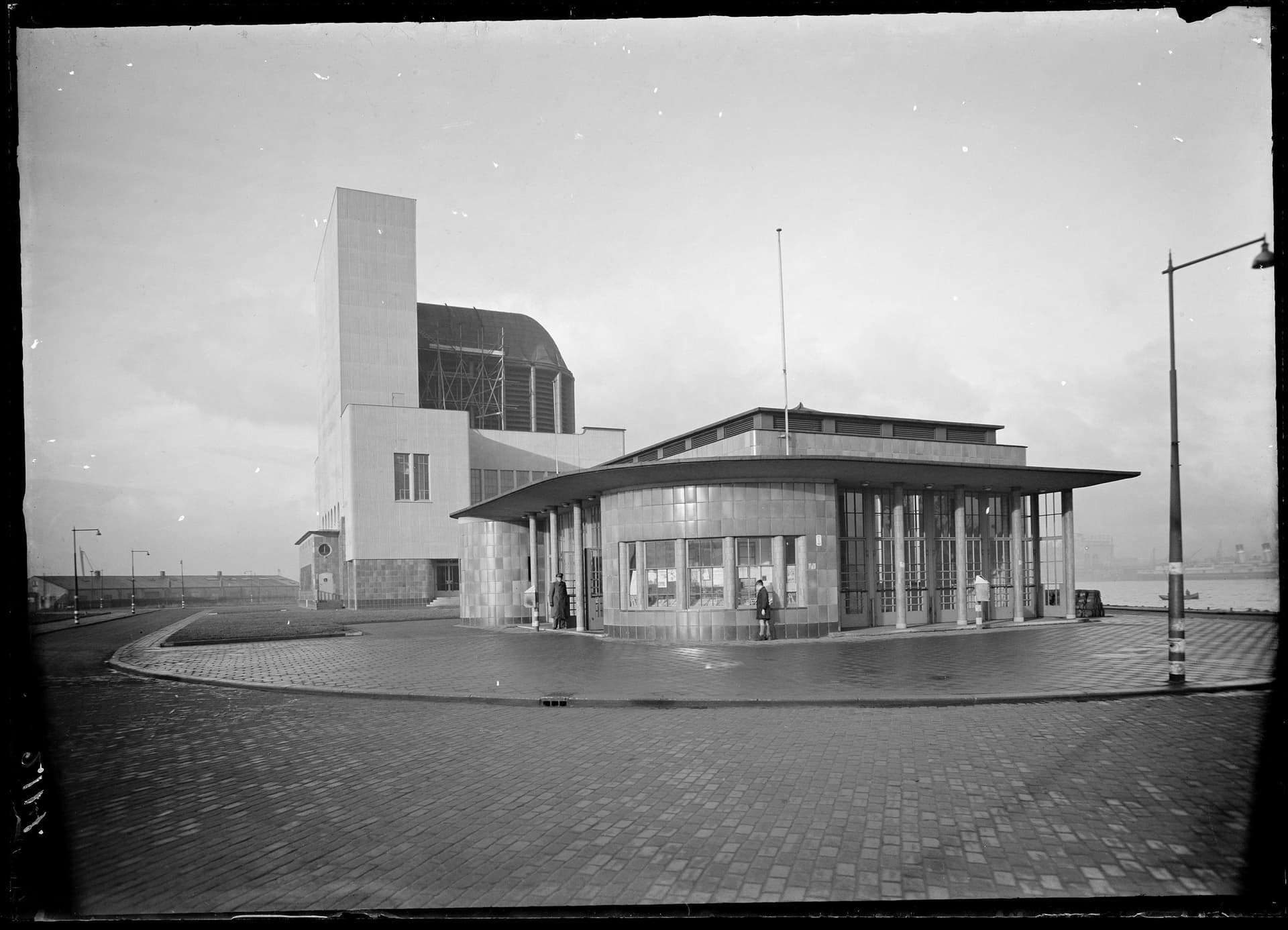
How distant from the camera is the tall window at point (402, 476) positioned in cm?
5878

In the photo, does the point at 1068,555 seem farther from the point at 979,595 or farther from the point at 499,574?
the point at 499,574

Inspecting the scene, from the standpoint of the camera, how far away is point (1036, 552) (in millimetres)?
27016

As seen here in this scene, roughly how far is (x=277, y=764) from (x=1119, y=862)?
773 cm

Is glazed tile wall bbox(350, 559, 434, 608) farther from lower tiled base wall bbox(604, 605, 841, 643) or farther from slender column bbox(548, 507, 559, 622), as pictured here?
lower tiled base wall bbox(604, 605, 841, 643)

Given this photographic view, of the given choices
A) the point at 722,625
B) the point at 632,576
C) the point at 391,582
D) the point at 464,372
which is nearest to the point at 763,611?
the point at 722,625

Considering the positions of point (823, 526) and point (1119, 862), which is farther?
point (823, 526)

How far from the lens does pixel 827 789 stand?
668 cm

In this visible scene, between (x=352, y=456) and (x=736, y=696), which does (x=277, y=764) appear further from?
(x=352, y=456)

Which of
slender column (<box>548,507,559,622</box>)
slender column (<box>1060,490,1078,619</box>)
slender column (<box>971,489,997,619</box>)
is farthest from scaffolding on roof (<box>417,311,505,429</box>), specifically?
slender column (<box>1060,490,1078,619</box>)

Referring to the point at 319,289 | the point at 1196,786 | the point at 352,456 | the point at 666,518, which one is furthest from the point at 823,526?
the point at 319,289

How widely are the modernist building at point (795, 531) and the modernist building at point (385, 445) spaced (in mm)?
27076

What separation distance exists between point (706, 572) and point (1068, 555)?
14.1 meters

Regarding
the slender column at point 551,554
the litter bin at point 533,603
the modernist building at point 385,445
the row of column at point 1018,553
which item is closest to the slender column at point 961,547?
the row of column at point 1018,553

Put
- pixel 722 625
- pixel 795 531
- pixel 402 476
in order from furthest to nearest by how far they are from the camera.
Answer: pixel 402 476 → pixel 795 531 → pixel 722 625
